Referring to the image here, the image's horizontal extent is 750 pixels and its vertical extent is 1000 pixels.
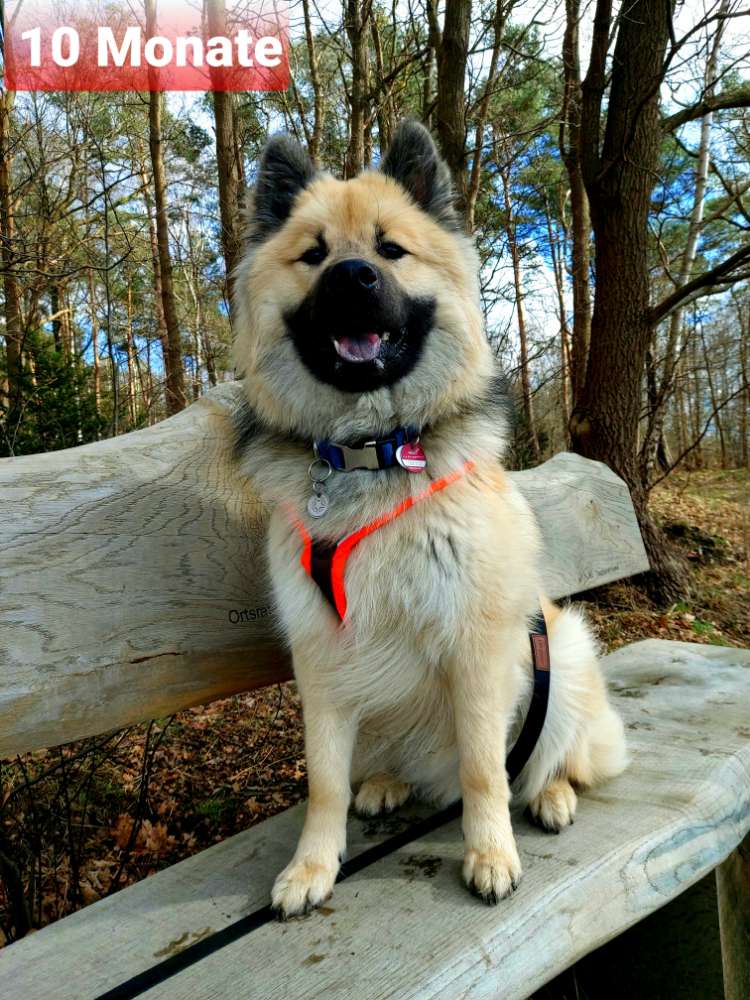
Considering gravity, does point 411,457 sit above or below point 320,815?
above

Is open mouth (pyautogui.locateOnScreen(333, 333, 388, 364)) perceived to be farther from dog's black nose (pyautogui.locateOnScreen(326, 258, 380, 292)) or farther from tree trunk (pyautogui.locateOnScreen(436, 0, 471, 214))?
tree trunk (pyautogui.locateOnScreen(436, 0, 471, 214))

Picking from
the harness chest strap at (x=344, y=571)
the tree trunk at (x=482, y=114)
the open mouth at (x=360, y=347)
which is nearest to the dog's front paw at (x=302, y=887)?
the harness chest strap at (x=344, y=571)

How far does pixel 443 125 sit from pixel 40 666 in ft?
16.7

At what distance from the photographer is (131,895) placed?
4.53ft

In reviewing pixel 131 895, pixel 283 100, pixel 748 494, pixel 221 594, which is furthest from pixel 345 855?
pixel 748 494

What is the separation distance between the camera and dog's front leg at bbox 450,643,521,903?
1.44 m

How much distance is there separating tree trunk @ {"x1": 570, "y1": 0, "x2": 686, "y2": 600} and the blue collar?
430 centimetres

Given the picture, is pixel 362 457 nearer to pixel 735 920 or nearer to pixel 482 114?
pixel 735 920

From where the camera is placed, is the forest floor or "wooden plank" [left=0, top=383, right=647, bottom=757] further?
the forest floor

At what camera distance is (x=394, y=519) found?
154 centimetres

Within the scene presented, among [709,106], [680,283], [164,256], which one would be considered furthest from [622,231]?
[164,256]

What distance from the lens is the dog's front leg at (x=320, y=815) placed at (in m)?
1.31

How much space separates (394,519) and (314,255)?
2.53 feet

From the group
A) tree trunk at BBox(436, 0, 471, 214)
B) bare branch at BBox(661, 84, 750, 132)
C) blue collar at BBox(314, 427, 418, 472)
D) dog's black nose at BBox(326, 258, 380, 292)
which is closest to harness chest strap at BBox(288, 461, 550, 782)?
blue collar at BBox(314, 427, 418, 472)
